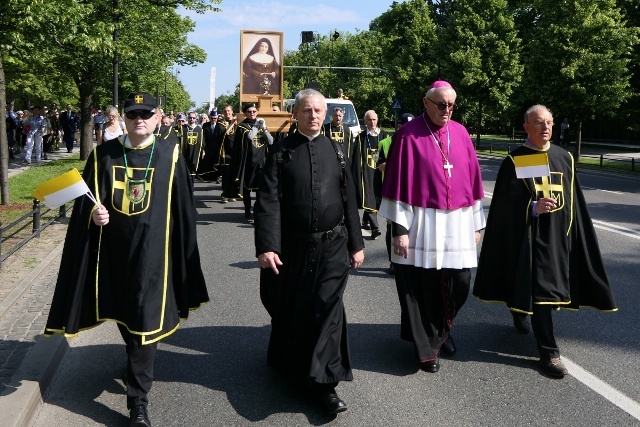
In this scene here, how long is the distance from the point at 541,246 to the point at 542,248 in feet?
0.05

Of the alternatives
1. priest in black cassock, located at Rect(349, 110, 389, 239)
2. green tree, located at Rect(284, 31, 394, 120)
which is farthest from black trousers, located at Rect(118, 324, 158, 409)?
green tree, located at Rect(284, 31, 394, 120)

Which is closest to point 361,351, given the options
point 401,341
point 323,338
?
point 401,341

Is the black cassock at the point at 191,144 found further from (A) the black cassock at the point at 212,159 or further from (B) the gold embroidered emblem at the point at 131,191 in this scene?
(B) the gold embroidered emblem at the point at 131,191

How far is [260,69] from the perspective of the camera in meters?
20.0

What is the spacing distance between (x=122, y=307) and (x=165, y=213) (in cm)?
61

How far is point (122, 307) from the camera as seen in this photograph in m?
4.46

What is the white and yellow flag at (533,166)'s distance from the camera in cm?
527

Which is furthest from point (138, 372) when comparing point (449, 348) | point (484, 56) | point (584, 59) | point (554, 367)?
point (484, 56)

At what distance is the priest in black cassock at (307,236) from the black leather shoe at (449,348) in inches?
47.4

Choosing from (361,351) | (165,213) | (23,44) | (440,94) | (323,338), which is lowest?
(361,351)

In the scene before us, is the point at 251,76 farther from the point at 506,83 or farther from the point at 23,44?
the point at 506,83

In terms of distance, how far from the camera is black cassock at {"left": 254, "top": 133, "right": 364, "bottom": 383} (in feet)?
15.2

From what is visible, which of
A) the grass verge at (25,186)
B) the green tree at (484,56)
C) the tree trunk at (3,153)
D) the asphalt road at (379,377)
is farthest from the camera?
the green tree at (484,56)

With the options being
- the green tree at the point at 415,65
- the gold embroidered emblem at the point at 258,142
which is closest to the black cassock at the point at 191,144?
the gold embroidered emblem at the point at 258,142
